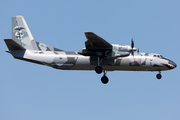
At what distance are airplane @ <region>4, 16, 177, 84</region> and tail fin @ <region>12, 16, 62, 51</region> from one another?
0.79 feet

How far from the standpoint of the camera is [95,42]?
28734mm

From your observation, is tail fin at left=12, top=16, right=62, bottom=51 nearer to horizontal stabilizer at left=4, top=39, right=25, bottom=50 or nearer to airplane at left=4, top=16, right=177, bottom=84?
airplane at left=4, top=16, right=177, bottom=84

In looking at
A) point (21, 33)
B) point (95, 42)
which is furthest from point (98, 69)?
point (21, 33)

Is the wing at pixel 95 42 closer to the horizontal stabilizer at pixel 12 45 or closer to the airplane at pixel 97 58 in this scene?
the airplane at pixel 97 58

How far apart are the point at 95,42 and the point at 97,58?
Result: 268 centimetres

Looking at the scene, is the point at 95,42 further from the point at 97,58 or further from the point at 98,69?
the point at 98,69

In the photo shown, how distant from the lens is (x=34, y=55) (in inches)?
1227

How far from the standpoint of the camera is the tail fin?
33.0m

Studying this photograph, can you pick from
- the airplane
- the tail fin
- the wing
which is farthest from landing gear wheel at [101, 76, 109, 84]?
the tail fin

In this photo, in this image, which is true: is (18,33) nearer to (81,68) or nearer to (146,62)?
(81,68)

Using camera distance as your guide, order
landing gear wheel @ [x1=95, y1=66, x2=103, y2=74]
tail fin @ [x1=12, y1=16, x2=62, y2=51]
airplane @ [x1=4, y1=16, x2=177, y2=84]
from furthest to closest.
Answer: tail fin @ [x1=12, y1=16, x2=62, y2=51] → landing gear wheel @ [x1=95, y1=66, x2=103, y2=74] → airplane @ [x1=4, y1=16, x2=177, y2=84]

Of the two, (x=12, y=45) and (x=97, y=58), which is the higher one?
(x=12, y=45)

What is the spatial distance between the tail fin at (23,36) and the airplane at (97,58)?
0.79 ft

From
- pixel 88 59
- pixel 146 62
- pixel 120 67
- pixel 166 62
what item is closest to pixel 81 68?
pixel 88 59
